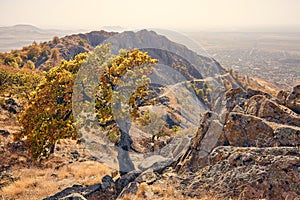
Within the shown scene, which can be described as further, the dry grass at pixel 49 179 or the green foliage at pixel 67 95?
the green foliage at pixel 67 95

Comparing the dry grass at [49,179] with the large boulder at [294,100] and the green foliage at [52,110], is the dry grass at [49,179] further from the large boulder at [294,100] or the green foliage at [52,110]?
the large boulder at [294,100]

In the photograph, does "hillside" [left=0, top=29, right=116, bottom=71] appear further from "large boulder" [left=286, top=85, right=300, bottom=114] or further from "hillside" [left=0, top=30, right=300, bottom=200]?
"large boulder" [left=286, top=85, right=300, bottom=114]

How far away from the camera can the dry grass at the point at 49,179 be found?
698 inches

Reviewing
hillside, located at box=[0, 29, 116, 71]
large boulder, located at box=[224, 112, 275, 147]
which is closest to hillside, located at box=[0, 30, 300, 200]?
large boulder, located at box=[224, 112, 275, 147]

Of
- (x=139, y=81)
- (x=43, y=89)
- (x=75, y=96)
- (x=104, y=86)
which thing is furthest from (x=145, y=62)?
(x=43, y=89)

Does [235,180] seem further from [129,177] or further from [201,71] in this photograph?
[201,71]

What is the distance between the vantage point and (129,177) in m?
17.9

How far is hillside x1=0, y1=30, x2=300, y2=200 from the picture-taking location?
13.0 m

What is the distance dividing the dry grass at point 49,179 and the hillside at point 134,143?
0.25ft

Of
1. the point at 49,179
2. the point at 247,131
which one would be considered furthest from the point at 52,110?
the point at 247,131

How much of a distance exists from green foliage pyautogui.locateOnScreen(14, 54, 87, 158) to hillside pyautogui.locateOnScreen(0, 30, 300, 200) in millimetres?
77

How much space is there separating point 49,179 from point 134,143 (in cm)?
1002

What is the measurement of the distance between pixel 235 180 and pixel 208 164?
2.35m

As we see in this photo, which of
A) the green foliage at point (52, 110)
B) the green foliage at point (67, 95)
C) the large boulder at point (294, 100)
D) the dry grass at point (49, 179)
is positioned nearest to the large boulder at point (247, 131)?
the large boulder at point (294, 100)
